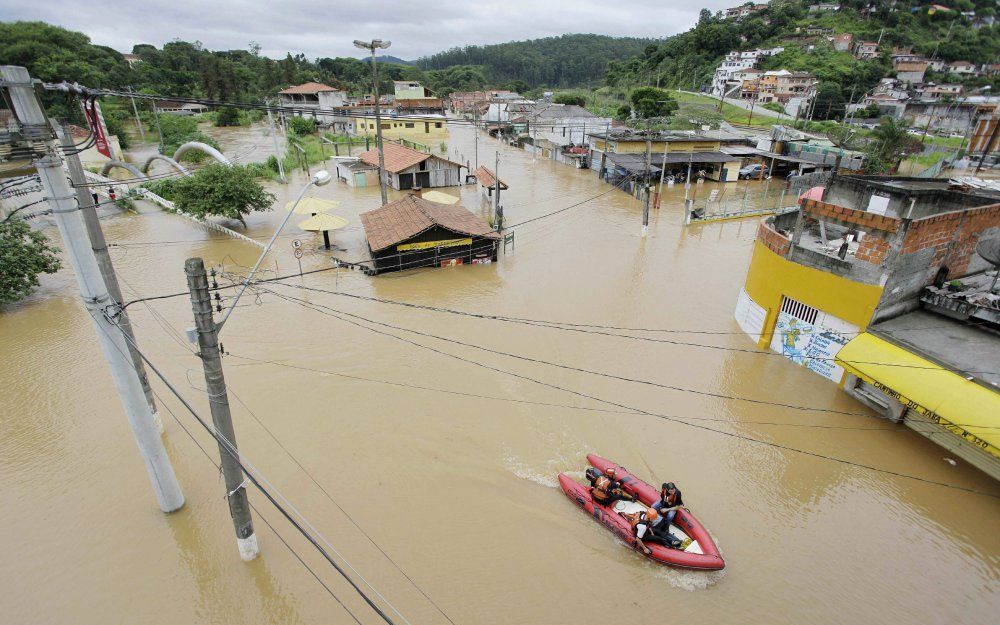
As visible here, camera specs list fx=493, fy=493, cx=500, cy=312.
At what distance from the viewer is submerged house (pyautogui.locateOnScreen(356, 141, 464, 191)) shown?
3228cm

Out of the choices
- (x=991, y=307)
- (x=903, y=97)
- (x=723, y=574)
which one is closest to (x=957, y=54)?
(x=903, y=97)

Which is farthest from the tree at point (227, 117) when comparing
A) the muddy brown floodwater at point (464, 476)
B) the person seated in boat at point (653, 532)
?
the person seated in boat at point (653, 532)

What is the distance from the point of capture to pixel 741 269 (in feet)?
69.8

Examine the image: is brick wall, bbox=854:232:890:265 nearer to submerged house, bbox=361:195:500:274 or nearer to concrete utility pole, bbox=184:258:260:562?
submerged house, bbox=361:195:500:274

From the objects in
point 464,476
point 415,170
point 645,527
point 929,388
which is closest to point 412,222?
point 464,476

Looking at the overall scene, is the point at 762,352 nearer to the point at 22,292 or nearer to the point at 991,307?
the point at 991,307

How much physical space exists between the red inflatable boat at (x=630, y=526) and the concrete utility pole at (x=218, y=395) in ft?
18.5

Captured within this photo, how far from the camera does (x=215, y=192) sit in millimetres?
22406

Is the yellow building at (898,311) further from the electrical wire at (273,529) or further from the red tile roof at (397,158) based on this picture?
the red tile roof at (397,158)

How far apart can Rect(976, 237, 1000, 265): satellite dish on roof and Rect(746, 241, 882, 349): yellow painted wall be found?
2982 mm

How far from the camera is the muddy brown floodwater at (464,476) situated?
26.1 feet

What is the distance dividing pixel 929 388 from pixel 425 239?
15588 mm

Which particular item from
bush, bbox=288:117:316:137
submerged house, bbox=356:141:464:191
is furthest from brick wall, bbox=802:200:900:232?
bush, bbox=288:117:316:137

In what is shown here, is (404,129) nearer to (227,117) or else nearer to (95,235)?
(227,117)
